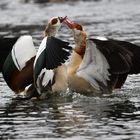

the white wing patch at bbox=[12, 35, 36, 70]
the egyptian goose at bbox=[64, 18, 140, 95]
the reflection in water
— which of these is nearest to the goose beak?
the egyptian goose at bbox=[64, 18, 140, 95]

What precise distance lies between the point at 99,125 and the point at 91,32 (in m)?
13.5

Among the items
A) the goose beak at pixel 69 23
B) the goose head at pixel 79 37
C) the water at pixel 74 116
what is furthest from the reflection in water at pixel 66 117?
the goose beak at pixel 69 23

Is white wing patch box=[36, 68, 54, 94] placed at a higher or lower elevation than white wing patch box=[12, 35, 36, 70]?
lower

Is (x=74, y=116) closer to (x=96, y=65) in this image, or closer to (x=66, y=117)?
(x=66, y=117)

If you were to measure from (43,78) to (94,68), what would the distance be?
113 cm

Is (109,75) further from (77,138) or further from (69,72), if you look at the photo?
(77,138)

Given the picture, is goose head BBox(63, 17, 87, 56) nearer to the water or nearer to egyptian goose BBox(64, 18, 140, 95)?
egyptian goose BBox(64, 18, 140, 95)

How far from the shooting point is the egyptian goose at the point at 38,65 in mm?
11547

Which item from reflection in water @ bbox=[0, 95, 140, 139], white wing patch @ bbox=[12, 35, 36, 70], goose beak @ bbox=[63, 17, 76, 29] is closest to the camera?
reflection in water @ bbox=[0, 95, 140, 139]

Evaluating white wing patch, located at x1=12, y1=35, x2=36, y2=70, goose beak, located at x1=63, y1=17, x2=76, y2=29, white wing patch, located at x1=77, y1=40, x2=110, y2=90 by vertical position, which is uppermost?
goose beak, located at x1=63, y1=17, x2=76, y2=29

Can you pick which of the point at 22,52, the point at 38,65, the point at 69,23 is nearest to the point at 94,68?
the point at 69,23

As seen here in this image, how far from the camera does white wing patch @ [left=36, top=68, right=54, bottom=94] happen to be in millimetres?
11902

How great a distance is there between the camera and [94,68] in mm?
12727

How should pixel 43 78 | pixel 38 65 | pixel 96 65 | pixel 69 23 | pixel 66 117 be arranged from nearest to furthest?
pixel 66 117
pixel 38 65
pixel 43 78
pixel 96 65
pixel 69 23
